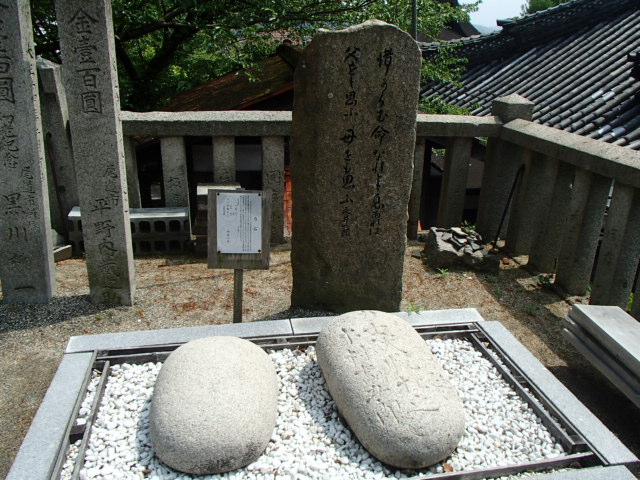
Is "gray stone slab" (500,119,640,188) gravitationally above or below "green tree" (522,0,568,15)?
below

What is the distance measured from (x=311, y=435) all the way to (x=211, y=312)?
194 centimetres

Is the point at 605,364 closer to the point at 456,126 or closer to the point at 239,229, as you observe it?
the point at 239,229

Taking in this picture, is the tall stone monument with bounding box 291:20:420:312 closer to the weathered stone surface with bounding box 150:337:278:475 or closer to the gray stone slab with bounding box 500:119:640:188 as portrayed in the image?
the weathered stone surface with bounding box 150:337:278:475

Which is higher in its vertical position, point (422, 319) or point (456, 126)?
point (456, 126)

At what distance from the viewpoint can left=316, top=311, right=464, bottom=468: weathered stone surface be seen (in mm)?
2549

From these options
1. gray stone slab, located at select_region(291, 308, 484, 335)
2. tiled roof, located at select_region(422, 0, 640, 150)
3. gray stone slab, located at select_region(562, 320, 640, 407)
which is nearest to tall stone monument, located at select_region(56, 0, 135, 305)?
gray stone slab, located at select_region(291, 308, 484, 335)

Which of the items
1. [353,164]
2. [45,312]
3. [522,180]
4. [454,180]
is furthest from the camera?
[454,180]

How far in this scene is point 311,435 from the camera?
2787 millimetres

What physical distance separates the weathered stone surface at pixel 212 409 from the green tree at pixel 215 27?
15.3 ft

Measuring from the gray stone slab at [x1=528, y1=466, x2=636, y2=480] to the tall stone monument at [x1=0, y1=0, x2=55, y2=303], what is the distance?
3895 mm

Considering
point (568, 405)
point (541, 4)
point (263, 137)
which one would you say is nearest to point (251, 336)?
point (568, 405)

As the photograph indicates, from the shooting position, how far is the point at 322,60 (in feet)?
11.9

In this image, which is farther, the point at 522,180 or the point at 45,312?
the point at 522,180

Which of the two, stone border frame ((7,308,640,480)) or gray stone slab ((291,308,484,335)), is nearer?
stone border frame ((7,308,640,480))
